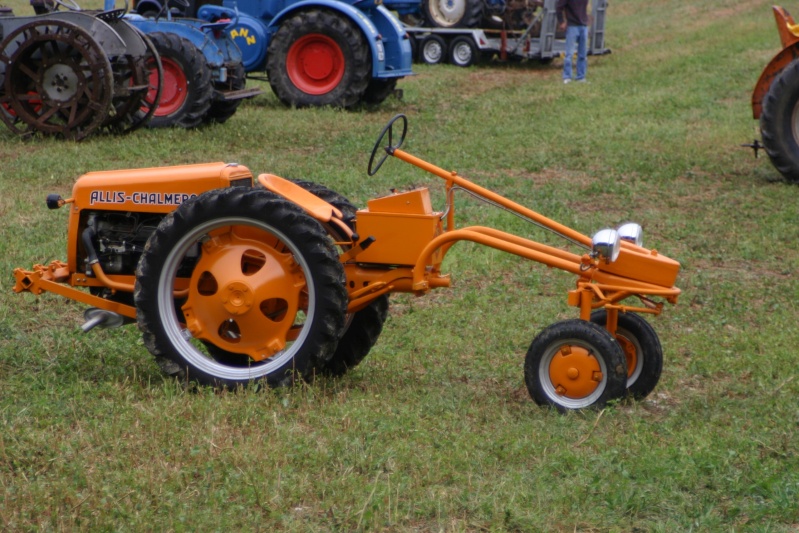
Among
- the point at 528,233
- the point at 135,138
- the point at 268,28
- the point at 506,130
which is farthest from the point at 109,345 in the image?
the point at 268,28

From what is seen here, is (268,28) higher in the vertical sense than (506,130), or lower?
higher

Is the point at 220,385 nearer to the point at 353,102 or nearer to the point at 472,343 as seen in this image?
the point at 472,343

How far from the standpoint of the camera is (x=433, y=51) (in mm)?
21188

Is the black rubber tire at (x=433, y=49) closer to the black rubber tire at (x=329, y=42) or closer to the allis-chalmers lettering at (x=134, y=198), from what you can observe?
the black rubber tire at (x=329, y=42)

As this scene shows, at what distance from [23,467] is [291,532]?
3.88 feet

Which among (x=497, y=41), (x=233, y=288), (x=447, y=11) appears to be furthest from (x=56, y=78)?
(x=497, y=41)

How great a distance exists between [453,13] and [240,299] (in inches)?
672

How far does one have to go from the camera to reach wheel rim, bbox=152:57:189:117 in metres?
12.7

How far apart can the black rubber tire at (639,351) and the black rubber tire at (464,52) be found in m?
16.0

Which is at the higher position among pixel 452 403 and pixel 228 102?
pixel 228 102

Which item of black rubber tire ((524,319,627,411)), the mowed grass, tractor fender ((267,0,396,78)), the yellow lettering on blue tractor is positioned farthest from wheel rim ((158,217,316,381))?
the yellow lettering on blue tractor

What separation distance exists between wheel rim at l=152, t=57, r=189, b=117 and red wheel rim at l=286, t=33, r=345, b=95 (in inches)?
100

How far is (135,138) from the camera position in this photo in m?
11.7

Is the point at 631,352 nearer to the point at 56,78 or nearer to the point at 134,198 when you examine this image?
the point at 134,198
